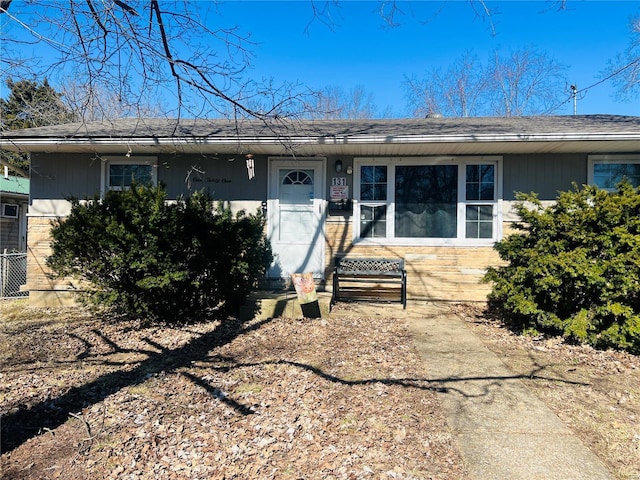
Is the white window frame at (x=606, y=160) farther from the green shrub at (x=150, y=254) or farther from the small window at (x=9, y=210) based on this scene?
the small window at (x=9, y=210)

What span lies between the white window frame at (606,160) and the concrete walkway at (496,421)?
405 centimetres

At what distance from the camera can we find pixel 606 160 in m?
7.11


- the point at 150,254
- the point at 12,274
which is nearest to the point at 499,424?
the point at 150,254

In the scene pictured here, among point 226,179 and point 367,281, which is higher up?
point 226,179

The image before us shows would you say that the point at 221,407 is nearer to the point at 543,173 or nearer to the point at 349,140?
the point at 349,140

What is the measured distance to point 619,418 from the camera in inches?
123

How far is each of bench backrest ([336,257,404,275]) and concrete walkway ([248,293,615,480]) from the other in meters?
1.97

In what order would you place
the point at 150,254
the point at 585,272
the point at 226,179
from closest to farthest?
the point at 585,272
the point at 150,254
the point at 226,179

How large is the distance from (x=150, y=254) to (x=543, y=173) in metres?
6.68

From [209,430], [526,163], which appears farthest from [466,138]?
[209,430]

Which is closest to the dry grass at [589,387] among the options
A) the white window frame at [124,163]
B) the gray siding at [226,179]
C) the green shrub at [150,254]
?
the green shrub at [150,254]

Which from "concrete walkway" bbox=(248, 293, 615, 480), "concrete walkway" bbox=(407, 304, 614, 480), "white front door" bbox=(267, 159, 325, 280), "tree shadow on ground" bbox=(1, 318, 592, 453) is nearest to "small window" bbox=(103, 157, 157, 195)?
"white front door" bbox=(267, 159, 325, 280)

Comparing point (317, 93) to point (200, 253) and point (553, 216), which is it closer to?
point (200, 253)

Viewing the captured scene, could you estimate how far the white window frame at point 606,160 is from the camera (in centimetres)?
705
